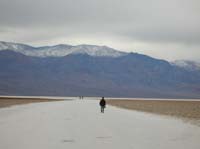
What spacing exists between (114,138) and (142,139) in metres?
1.04

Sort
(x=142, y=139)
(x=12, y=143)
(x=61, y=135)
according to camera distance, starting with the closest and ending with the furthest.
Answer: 1. (x=12, y=143)
2. (x=142, y=139)
3. (x=61, y=135)

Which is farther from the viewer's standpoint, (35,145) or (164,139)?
(164,139)

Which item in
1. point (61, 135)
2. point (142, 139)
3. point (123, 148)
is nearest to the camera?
point (123, 148)

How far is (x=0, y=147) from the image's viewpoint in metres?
13.2

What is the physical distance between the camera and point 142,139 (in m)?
15.6

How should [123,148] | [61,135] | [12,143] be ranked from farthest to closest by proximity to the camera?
[61,135]
[12,143]
[123,148]

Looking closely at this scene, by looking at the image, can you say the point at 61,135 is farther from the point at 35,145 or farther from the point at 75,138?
the point at 35,145

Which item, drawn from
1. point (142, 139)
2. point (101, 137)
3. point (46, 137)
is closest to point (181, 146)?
point (142, 139)

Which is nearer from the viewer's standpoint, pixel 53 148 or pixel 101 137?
pixel 53 148

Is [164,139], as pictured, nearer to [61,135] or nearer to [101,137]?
[101,137]

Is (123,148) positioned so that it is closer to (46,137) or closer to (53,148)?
(53,148)

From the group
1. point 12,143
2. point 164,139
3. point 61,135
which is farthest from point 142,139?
point 12,143

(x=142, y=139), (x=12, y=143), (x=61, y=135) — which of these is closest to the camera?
(x=12, y=143)

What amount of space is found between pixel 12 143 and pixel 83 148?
8.83 feet
